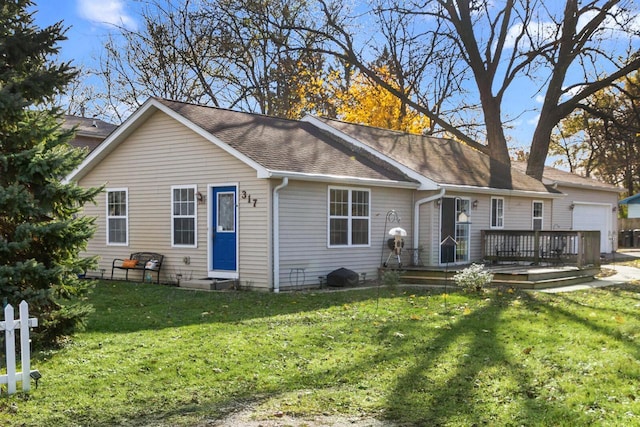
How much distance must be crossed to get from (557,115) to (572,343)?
19991mm

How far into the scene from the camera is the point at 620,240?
36750 mm

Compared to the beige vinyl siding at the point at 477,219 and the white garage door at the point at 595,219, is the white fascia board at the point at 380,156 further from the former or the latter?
the white garage door at the point at 595,219

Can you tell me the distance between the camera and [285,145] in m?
16.0

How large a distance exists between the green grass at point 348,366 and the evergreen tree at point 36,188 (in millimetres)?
720

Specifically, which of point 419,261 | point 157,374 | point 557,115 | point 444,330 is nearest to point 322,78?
point 557,115

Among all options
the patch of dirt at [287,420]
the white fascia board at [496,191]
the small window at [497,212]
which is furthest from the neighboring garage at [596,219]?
the patch of dirt at [287,420]

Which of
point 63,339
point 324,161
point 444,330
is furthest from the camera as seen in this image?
point 324,161

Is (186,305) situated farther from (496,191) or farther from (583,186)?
(583,186)

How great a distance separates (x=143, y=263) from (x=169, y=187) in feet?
6.72

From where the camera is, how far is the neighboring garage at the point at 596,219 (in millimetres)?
27812

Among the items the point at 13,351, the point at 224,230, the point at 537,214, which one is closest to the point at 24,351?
the point at 13,351

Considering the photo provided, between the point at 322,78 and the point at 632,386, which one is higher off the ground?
the point at 322,78

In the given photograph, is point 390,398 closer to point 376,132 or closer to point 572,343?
point 572,343

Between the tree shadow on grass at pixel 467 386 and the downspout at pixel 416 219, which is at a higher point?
the downspout at pixel 416 219
